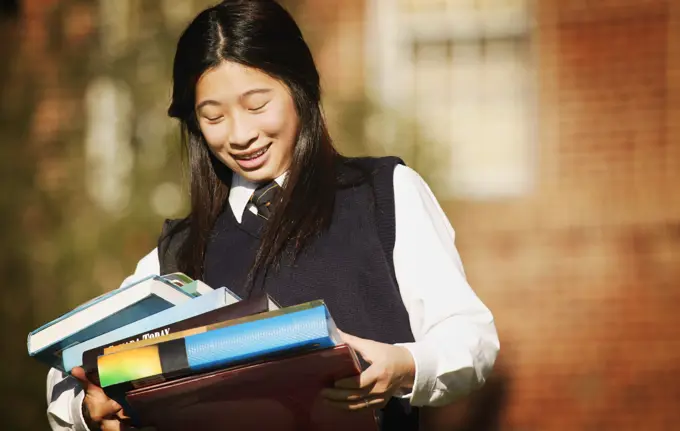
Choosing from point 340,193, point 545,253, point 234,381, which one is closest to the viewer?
point 234,381

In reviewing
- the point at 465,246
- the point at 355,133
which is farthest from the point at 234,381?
the point at 465,246

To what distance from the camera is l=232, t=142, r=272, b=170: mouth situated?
6.63 ft

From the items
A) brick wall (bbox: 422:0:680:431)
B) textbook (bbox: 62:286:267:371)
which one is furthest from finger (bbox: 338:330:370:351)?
brick wall (bbox: 422:0:680:431)

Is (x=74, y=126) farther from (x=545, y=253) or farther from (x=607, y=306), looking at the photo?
(x=607, y=306)

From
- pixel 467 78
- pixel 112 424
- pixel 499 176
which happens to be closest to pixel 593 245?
pixel 499 176

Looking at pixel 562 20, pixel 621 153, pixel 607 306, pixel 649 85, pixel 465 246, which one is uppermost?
pixel 562 20

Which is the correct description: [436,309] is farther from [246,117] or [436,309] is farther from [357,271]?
[246,117]

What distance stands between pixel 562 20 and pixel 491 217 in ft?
3.58

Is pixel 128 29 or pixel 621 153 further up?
pixel 128 29

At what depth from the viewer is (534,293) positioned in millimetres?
4812

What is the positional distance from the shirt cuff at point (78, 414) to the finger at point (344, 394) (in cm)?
62

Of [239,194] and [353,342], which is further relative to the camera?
[239,194]

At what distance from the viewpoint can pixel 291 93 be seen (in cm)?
205

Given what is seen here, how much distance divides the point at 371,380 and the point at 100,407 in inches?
21.3
